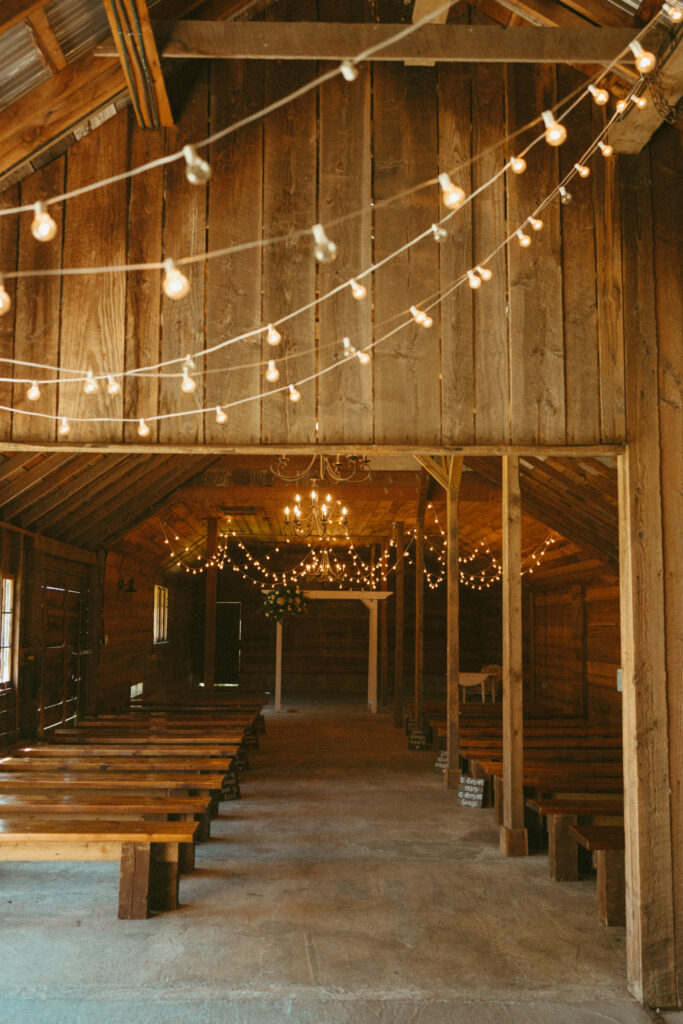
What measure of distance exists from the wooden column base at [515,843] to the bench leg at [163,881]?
2661 millimetres

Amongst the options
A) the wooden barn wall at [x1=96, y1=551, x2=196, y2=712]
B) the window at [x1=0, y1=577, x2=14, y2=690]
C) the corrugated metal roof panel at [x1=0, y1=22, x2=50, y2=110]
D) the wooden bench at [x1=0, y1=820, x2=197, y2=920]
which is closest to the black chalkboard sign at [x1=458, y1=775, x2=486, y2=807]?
the wooden bench at [x1=0, y1=820, x2=197, y2=920]

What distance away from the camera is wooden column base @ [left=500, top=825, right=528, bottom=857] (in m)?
6.43

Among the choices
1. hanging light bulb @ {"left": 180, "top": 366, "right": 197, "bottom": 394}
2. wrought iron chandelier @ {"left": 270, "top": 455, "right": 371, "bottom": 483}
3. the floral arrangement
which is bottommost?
the floral arrangement

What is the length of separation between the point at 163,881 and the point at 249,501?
24.6 ft

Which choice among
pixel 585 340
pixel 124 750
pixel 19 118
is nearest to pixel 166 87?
pixel 19 118

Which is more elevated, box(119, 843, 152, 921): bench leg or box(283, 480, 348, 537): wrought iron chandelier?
box(283, 480, 348, 537): wrought iron chandelier

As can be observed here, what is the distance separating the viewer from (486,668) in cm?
1656

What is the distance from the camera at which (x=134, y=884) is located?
494cm

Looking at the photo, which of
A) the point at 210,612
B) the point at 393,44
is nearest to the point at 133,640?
the point at 210,612

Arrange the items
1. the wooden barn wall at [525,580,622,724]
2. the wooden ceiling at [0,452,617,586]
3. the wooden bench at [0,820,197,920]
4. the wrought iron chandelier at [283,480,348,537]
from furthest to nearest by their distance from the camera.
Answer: the wooden barn wall at [525,580,622,724] < the wrought iron chandelier at [283,480,348,537] < the wooden ceiling at [0,452,617,586] < the wooden bench at [0,820,197,920]

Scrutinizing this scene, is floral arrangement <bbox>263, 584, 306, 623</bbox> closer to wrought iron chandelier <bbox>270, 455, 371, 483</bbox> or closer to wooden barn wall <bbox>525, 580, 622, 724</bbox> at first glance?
wrought iron chandelier <bbox>270, 455, 371, 483</bbox>

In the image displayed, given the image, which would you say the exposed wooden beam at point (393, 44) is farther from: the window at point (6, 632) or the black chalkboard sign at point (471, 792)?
the black chalkboard sign at point (471, 792)

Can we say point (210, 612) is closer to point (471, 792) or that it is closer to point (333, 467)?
point (333, 467)

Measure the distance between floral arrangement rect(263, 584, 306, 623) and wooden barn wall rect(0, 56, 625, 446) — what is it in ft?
36.4
